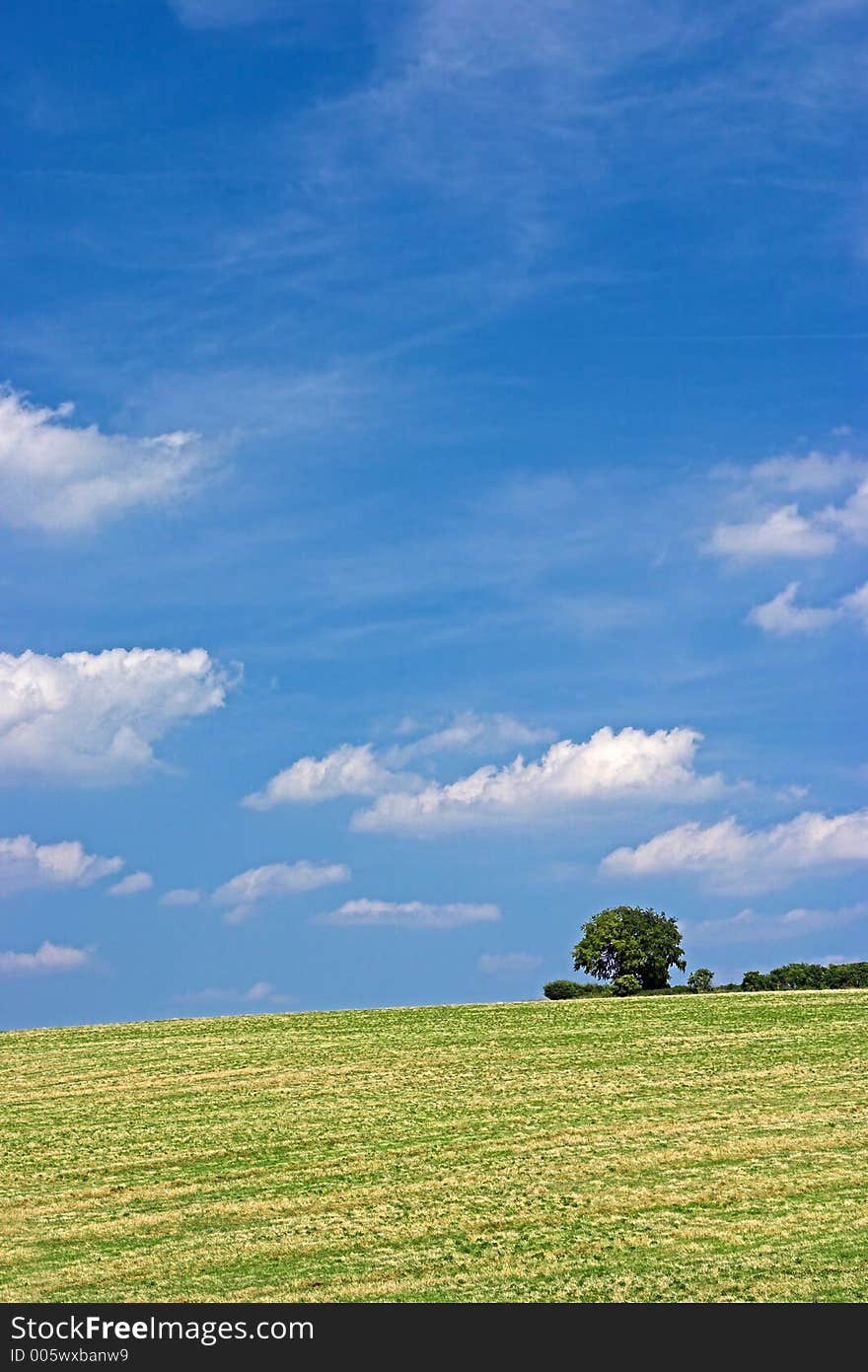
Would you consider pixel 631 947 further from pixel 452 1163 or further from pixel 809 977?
pixel 452 1163

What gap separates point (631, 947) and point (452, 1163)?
23.3m

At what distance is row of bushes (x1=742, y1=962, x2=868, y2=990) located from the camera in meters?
43.9

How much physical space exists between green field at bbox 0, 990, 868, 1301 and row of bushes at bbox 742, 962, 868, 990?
27.3 ft

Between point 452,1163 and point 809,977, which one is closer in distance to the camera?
point 452,1163

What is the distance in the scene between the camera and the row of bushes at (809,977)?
43875mm

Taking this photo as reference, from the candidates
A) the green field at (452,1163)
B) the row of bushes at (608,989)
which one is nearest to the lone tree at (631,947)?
the row of bushes at (608,989)

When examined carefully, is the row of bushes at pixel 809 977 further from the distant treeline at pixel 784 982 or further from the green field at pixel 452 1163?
the green field at pixel 452 1163

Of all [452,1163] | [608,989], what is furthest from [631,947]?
[452,1163]

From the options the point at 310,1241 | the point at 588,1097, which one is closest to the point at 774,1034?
the point at 588,1097

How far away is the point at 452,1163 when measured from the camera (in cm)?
2202

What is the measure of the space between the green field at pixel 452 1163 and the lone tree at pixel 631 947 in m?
8.11
